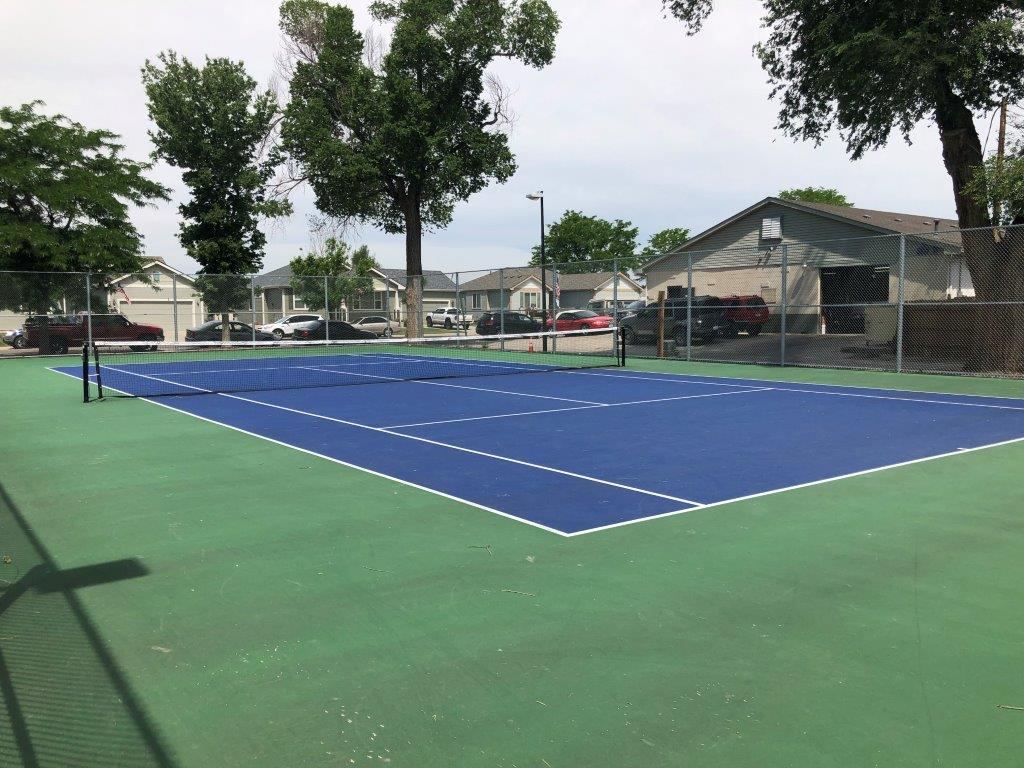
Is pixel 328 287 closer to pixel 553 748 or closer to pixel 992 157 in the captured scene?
pixel 992 157

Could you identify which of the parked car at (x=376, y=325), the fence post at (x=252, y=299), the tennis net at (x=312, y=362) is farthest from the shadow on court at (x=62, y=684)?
the parked car at (x=376, y=325)

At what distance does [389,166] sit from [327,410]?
2572cm

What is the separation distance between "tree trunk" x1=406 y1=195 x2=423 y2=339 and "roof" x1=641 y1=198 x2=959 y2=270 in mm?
10399

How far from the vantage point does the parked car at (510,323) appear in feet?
109

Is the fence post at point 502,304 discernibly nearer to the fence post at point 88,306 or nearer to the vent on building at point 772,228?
the vent on building at point 772,228

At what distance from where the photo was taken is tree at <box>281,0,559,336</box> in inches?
1404

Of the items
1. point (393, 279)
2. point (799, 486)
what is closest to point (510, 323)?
point (799, 486)

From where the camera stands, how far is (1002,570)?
512 centimetres

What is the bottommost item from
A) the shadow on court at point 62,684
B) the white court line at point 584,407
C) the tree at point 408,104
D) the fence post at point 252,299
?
the shadow on court at point 62,684

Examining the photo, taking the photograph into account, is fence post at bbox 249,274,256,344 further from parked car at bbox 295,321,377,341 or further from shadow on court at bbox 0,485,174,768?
shadow on court at bbox 0,485,174,768

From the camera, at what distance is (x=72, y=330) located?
96.9 ft

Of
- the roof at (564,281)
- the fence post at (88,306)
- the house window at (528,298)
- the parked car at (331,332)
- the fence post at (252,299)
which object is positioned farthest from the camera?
the house window at (528,298)

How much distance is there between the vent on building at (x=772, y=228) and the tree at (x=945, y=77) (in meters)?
15.0

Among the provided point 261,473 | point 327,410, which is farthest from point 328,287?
point 261,473
